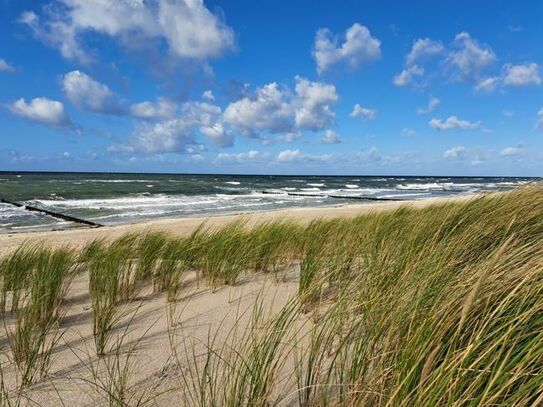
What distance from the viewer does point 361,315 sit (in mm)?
2623

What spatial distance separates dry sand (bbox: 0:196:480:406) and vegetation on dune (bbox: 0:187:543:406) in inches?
3.9

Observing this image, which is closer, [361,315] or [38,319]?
[361,315]

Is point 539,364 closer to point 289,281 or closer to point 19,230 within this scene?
point 289,281

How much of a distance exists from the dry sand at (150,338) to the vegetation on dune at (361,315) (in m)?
0.10

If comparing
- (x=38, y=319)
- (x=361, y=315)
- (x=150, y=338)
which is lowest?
(x=150, y=338)

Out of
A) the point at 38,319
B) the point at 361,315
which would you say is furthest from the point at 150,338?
the point at 361,315

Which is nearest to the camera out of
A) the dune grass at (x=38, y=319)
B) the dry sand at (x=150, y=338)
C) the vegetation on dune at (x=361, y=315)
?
the vegetation on dune at (x=361, y=315)

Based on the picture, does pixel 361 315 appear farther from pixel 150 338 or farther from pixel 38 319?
pixel 38 319

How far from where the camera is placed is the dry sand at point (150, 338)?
2.37 meters

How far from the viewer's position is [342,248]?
452cm

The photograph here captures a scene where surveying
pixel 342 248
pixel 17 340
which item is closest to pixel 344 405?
pixel 17 340

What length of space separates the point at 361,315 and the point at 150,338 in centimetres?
170

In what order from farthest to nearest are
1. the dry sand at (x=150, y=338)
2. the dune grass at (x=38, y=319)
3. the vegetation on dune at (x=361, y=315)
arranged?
the dune grass at (x=38, y=319) → the dry sand at (x=150, y=338) → the vegetation on dune at (x=361, y=315)

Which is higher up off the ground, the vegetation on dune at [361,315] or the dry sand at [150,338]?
the vegetation on dune at [361,315]
